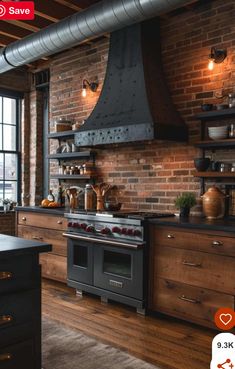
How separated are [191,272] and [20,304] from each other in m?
1.70

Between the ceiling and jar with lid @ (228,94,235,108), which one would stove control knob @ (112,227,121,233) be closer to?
jar with lid @ (228,94,235,108)

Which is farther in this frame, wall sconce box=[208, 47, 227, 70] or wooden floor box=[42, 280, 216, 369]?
wall sconce box=[208, 47, 227, 70]

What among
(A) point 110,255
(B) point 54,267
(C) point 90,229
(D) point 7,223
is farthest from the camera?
(D) point 7,223

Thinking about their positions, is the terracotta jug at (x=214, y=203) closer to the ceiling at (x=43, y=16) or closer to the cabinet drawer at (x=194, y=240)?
the cabinet drawer at (x=194, y=240)

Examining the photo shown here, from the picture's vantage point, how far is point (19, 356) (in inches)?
86.7

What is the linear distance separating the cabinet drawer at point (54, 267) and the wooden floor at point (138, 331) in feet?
1.49

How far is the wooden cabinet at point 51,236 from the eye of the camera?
475cm

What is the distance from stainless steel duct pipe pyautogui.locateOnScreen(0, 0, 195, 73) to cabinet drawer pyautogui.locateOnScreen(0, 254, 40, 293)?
248 cm

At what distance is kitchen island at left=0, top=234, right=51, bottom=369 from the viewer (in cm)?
213

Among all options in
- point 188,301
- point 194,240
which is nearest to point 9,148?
point 194,240

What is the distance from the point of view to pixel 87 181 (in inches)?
219

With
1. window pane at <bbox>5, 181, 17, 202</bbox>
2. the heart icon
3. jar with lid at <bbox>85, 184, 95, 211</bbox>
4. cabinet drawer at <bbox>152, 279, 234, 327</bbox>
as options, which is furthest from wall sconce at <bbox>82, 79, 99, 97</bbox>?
the heart icon

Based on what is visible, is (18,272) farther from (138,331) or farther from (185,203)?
(185,203)

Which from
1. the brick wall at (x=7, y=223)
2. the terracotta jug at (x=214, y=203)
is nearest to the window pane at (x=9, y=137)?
the brick wall at (x=7, y=223)
